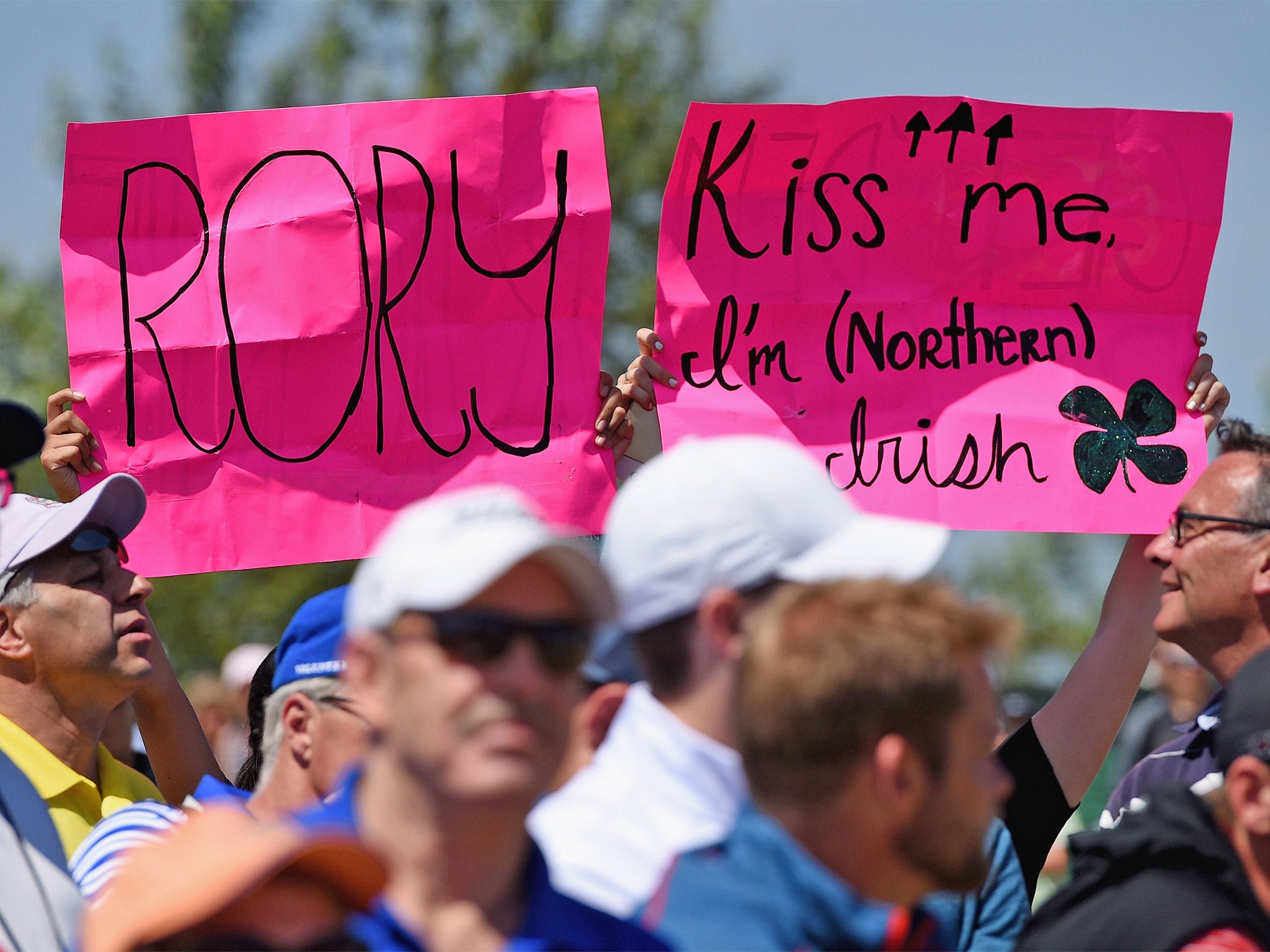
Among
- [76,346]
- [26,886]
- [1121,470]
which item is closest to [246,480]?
[76,346]

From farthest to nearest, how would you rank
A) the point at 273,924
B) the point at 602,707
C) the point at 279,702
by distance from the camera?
the point at 279,702, the point at 602,707, the point at 273,924

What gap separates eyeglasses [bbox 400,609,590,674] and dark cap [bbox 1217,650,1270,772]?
1.10m

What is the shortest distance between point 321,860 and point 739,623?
29.2 inches

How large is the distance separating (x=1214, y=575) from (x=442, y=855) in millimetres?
2147

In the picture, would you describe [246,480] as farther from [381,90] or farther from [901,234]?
[381,90]

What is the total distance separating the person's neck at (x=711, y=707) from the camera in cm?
197

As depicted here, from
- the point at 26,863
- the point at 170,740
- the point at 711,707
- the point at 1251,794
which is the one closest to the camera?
the point at 711,707

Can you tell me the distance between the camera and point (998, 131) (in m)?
3.62

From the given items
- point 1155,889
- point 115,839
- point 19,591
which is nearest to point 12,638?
point 19,591

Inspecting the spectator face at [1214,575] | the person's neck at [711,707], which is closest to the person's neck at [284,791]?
the person's neck at [711,707]

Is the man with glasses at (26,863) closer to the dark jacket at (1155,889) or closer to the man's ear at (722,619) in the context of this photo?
the man's ear at (722,619)

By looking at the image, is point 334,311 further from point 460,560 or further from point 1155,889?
point 1155,889

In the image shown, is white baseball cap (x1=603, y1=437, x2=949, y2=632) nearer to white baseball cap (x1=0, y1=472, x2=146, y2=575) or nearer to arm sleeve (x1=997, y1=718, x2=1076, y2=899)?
arm sleeve (x1=997, y1=718, x2=1076, y2=899)

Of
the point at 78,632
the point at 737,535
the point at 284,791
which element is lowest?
the point at 284,791
